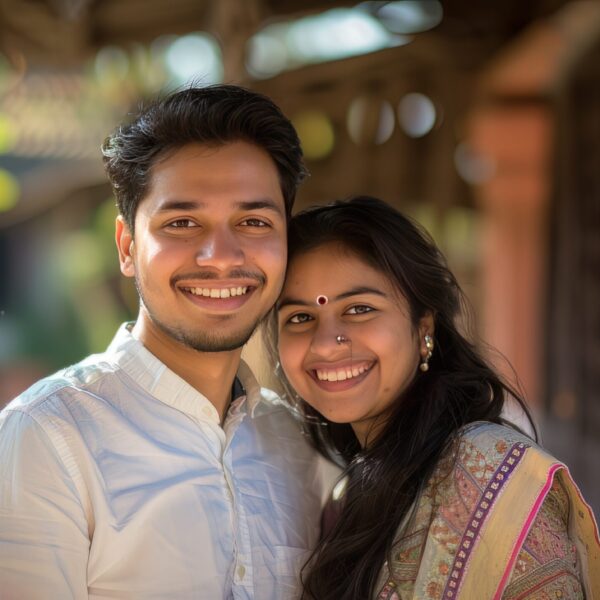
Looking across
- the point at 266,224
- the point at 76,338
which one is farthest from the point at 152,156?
the point at 76,338

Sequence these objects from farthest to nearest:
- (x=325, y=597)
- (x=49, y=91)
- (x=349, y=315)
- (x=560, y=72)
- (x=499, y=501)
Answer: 1. (x=49, y=91)
2. (x=560, y=72)
3. (x=349, y=315)
4. (x=325, y=597)
5. (x=499, y=501)

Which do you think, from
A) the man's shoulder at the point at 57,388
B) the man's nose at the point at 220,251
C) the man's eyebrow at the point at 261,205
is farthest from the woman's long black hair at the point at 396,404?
the man's shoulder at the point at 57,388

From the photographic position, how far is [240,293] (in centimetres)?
193

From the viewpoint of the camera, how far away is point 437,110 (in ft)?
18.7

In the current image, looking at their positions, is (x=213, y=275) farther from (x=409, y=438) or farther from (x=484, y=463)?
(x=484, y=463)

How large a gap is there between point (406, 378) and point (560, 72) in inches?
148

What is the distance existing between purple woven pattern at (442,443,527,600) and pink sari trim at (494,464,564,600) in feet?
0.21

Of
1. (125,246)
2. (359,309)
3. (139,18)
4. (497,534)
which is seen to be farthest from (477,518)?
(139,18)

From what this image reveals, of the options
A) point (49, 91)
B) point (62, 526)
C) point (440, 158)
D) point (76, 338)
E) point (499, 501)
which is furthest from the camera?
point (76, 338)

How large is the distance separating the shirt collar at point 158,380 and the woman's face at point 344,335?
0.26m

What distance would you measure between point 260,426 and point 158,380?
1.05 feet

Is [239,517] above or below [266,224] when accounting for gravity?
below

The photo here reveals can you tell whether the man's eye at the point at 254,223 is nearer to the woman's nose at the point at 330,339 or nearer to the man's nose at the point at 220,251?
the man's nose at the point at 220,251

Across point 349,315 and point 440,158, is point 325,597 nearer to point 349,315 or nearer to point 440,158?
point 349,315
